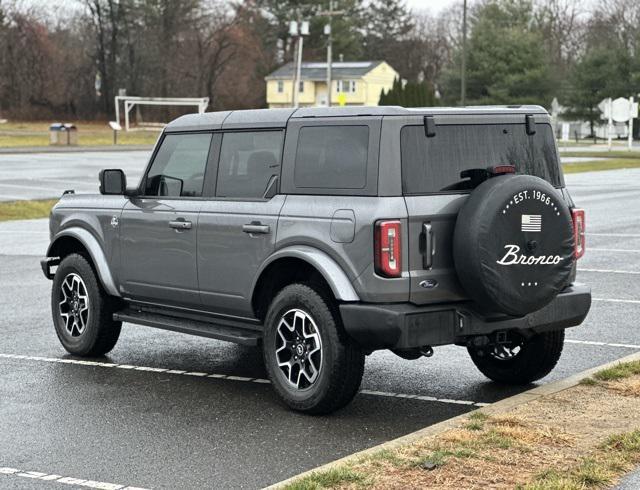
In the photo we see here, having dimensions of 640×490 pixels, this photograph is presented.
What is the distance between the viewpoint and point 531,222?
669 cm

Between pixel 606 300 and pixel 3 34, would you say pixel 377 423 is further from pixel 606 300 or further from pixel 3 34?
pixel 3 34

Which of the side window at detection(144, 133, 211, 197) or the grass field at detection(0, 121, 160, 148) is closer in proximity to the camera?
the side window at detection(144, 133, 211, 197)

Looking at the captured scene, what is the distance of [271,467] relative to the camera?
5.82m

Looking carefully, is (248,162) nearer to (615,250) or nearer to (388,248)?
(388,248)

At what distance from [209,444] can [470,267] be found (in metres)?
1.84

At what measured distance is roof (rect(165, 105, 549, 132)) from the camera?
22.3 ft

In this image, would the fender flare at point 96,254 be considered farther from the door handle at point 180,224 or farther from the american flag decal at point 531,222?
the american flag decal at point 531,222

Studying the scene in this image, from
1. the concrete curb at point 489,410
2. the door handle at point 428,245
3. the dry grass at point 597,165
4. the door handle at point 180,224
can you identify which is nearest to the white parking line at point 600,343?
the concrete curb at point 489,410

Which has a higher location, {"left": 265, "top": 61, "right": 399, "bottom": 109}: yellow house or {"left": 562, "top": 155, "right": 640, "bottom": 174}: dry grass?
{"left": 265, "top": 61, "right": 399, "bottom": 109}: yellow house

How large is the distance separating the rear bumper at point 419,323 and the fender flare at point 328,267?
0.24ft

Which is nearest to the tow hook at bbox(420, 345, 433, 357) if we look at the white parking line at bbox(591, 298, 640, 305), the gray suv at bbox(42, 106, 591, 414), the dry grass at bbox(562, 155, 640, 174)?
the gray suv at bbox(42, 106, 591, 414)

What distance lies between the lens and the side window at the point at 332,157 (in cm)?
678

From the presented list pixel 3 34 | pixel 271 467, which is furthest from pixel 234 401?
pixel 3 34

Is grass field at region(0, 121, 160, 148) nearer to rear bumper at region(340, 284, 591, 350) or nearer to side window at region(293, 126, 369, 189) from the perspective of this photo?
side window at region(293, 126, 369, 189)
